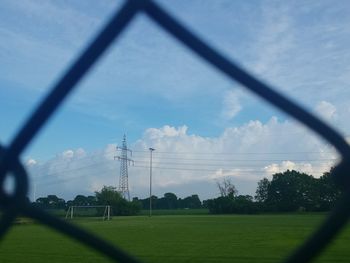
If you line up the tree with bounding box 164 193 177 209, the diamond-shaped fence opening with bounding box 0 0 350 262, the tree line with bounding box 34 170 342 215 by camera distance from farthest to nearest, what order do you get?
the tree with bounding box 164 193 177 209
the tree line with bounding box 34 170 342 215
the diamond-shaped fence opening with bounding box 0 0 350 262

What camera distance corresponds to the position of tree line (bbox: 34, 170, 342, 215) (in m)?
82.3

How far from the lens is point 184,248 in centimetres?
1519

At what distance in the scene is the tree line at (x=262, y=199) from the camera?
82.3 m

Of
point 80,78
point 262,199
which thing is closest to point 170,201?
point 262,199

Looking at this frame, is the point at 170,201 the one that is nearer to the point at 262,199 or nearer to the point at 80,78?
the point at 262,199

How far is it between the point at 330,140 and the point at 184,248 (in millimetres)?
14333

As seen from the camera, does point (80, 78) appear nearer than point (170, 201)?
Yes

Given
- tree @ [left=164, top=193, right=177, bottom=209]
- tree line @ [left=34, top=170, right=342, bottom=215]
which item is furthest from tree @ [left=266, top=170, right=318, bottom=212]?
tree @ [left=164, top=193, right=177, bottom=209]

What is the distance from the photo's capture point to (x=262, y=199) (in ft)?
333

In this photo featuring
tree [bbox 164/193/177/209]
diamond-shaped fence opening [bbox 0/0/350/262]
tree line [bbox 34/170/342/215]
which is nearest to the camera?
diamond-shaped fence opening [bbox 0/0/350/262]

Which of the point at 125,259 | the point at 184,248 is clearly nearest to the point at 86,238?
the point at 125,259

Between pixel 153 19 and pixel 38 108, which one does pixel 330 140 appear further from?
pixel 38 108

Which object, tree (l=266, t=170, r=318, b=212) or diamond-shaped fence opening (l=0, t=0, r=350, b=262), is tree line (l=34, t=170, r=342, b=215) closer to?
tree (l=266, t=170, r=318, b=212)

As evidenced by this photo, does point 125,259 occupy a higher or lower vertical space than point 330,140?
lower
